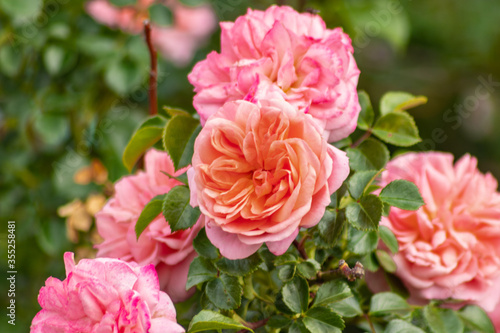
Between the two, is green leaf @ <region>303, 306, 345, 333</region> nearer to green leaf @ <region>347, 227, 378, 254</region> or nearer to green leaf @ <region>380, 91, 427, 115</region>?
green leaf @ <region>347, 227, 378, 254</region>

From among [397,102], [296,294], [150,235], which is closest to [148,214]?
[150,235]

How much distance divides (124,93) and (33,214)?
0.23m

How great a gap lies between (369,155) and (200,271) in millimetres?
170

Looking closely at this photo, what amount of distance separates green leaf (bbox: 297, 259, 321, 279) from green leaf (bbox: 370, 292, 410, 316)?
0.25ft

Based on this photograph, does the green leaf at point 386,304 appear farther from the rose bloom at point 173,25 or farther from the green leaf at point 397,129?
the rose bloom at point 173,25

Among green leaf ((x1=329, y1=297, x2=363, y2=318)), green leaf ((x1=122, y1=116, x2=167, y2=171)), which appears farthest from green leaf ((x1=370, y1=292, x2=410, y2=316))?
green leaf ((x1=122, y1=116, x2=167, y2=171))

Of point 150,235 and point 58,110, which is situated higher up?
point 150,235

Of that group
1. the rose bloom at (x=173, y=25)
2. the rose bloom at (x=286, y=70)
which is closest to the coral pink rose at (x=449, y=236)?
the rose bloom at (x=286, y=70)

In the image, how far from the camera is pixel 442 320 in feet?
1.56

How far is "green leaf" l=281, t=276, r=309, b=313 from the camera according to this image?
1.35 feet

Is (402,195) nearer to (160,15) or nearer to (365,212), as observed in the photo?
(365,212)

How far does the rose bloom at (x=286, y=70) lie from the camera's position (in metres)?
0.42

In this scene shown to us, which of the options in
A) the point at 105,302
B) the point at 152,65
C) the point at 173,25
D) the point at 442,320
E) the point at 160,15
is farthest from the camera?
the point at 173,25

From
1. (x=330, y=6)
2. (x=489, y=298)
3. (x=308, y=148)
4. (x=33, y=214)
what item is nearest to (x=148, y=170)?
(x=308, y=148)
